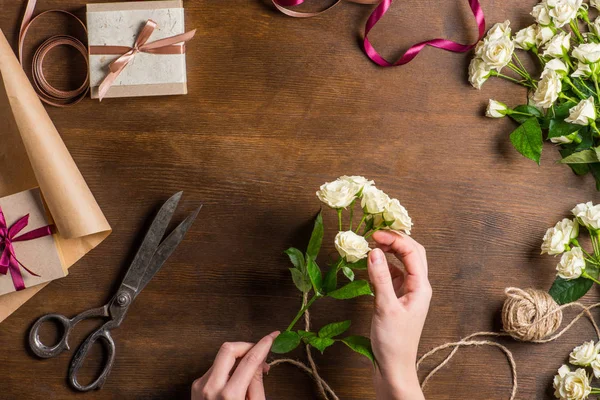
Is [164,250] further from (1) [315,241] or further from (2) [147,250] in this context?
(1) [315,241]

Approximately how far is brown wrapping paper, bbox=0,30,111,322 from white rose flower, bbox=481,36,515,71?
93 cm

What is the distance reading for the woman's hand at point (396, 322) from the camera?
3.76ft

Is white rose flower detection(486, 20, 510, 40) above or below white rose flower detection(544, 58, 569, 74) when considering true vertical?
above

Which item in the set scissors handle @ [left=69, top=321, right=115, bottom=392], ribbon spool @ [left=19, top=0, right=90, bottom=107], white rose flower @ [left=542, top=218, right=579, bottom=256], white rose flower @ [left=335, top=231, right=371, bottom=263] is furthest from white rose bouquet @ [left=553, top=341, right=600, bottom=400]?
ribbon spool @ [left=19, top=0, right=90, bottom=107]

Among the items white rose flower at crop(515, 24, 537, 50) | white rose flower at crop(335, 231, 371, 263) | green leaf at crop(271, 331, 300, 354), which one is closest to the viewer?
white rose flower at crop(335, 231, 371, 263)

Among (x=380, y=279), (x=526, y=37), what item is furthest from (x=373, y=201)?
(x=526, y=37)

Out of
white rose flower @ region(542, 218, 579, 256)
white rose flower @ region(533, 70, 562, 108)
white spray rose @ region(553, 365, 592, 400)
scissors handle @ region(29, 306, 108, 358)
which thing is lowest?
white spray rose @ region(553, 365, 592, 400)

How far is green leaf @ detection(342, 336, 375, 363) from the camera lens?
3.88ft

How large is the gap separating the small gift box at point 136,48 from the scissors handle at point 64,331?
0.49m

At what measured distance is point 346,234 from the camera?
44.0 inches

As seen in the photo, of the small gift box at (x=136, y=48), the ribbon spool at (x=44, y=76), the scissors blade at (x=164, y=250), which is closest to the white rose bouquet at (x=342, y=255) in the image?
the scissors blade at (x=164, y=250)

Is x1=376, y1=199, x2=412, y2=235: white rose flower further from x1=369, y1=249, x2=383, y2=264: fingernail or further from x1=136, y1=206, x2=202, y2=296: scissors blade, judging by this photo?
x1=136, y1=206, x2=202, y2=296: scissors blade

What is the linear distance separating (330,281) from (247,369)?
25cm

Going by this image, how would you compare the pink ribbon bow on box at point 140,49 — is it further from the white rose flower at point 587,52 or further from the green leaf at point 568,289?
the green leaf at point 568,289
